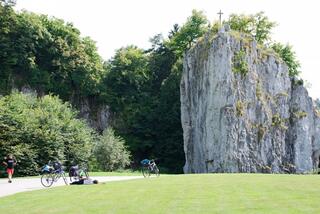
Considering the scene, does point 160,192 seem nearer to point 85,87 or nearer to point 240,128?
point 240,128

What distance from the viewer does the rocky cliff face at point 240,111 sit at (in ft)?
153

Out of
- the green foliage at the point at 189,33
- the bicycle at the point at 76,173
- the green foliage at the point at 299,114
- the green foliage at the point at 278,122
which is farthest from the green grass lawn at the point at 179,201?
the green foliage at the point at 189,33

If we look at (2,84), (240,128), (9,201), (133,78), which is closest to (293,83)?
(240,128)

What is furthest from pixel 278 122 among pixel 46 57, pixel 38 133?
pixel 46 57

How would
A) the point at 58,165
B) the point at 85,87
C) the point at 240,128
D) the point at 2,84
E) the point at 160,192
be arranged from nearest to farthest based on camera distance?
the point at 160,192, the point at 58,165, the point at 240,128, the point at 2,84, the point at 85,87

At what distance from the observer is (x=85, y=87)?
191 feet

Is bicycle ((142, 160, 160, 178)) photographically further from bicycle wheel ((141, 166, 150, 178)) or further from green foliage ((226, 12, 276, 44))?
green foliage ((226, 12, 276, 44))

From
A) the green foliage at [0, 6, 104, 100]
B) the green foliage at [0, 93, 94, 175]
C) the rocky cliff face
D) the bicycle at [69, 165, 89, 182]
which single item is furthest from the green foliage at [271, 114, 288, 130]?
the bicycle at [69, 165, 89, 182]

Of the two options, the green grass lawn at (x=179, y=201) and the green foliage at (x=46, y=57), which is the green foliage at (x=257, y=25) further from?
the green grass lawn at (x=179, y=201)

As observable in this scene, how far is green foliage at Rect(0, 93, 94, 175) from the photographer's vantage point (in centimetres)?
3816

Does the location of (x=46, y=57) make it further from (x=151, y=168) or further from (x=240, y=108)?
(x=151, y=168)

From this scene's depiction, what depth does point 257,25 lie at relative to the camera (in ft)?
203

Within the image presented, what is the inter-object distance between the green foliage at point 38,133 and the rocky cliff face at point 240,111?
11.5 m

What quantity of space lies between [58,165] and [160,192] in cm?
1037
